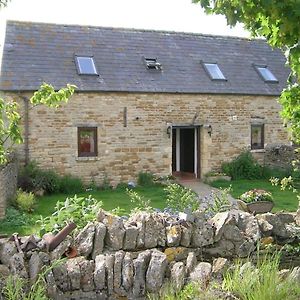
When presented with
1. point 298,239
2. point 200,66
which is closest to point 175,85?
point 200,66

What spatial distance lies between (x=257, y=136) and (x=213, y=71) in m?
3.54

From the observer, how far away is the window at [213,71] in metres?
20.0

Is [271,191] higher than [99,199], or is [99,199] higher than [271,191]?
[271,191]

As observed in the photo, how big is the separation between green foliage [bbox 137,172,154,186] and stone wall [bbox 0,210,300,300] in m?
10.5

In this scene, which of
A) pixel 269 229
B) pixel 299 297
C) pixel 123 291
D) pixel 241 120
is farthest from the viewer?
pixel 241 120

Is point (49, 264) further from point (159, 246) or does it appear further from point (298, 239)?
point (298, 239)

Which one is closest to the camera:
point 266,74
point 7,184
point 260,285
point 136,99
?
point 260,285

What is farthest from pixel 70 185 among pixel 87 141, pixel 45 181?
pixel 87 141

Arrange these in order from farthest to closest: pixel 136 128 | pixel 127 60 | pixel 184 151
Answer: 1. pixel 184 151
2. pixel 127 60
3. pixel 136 128

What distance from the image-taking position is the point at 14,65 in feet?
56.4

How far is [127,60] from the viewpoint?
1931 centimetres

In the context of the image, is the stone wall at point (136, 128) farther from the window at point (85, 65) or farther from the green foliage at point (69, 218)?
the green foliage at point (69, 218)

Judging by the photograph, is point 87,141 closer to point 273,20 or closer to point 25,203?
point 25,203

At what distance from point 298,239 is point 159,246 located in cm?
Answer: 242
